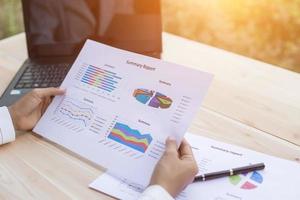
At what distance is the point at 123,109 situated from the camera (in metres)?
0.78

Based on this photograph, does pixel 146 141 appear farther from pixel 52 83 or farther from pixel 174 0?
pixel 174 0

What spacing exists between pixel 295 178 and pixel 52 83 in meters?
0.61

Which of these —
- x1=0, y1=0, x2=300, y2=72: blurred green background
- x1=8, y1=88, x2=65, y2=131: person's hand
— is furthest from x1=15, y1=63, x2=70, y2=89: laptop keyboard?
x1=0, y1=0, x2=300, y2=72: blurred green background

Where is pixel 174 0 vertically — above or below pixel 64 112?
above

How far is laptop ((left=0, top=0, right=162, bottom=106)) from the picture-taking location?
1109mm

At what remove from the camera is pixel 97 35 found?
1.17m

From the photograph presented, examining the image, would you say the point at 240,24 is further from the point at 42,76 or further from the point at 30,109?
the point at 30,109

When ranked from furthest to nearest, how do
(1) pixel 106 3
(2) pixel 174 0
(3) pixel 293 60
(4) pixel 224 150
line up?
(2) pixel 174 0 → (3) pixel 293 60 → (1) pixel 106 3 → (4) pixel 224 150

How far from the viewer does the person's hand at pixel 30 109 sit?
0.83 metres

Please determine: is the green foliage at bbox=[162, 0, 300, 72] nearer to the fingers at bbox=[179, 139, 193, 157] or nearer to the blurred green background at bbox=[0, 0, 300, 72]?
the blurred green background at bbox=[0, 0, 300, 72]

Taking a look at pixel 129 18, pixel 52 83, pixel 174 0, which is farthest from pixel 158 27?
pixel 174 0

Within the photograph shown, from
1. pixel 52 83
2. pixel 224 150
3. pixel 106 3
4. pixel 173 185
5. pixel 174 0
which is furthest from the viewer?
pixel 174 0

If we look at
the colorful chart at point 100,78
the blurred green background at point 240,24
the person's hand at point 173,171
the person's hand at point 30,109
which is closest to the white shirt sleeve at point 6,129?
the person's hand at point 30,109

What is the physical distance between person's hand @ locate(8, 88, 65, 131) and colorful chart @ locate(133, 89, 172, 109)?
0.58 ft
